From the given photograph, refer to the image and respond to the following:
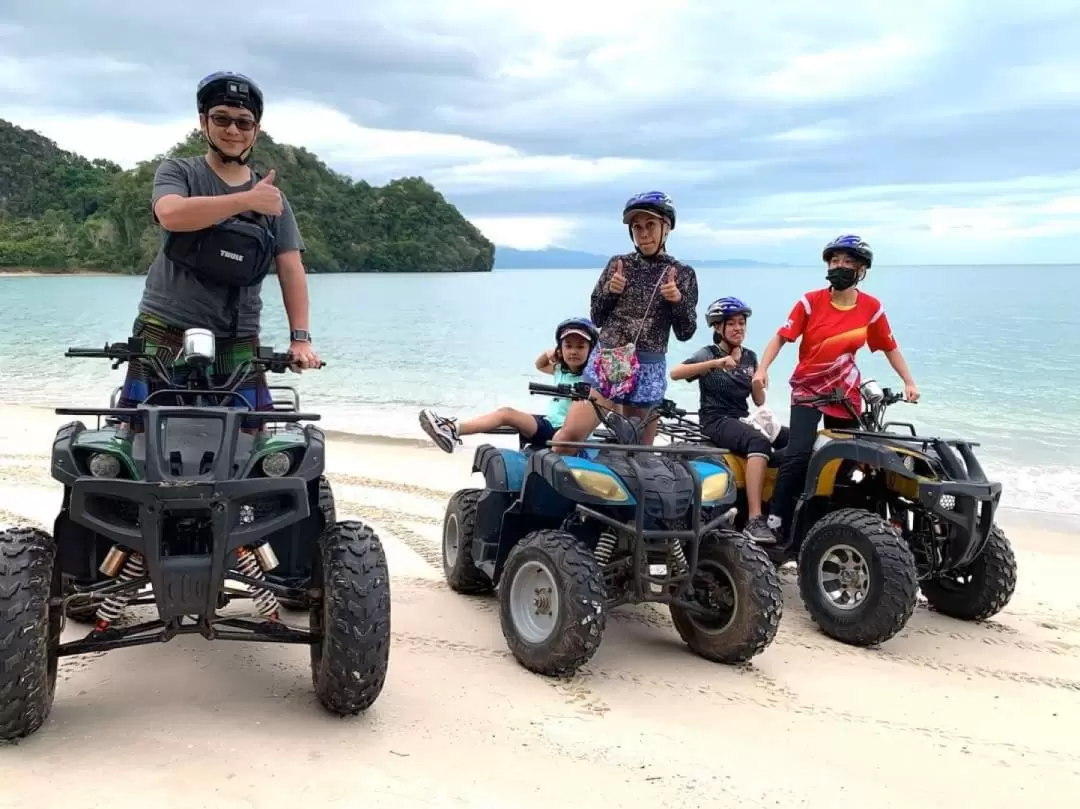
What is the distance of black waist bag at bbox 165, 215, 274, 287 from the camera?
3.46m

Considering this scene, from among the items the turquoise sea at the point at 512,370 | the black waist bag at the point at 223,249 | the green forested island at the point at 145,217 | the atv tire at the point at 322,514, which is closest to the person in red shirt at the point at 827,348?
the atv tire at the point at 322,514

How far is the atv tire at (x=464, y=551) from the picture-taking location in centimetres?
515

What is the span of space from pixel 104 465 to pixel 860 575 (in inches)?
140

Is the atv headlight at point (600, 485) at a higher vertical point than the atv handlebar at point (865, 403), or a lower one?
lower

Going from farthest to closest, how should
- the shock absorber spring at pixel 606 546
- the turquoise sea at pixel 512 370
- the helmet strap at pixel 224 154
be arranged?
the turquoise sea at pixel 512 370 → the shock absorber spring at pixel 606 546 → the helmet strap at pixel 224 154

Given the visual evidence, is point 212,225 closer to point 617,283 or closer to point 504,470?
point 504,470

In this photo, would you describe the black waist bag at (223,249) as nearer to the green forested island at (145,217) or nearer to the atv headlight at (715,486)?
the atv headlight at (715,486)

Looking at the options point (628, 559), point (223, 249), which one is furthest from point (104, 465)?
point (628, 559)

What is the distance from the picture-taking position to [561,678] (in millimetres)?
3941

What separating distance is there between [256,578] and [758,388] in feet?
11.5

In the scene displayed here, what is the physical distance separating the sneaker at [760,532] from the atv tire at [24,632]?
3655mm

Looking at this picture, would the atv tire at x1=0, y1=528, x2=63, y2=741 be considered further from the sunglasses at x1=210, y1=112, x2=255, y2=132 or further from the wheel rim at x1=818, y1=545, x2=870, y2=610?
the wheel rim at x1=818, y1=545, x2=870, y2=610

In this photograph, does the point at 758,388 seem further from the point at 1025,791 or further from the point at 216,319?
the point at 216,319

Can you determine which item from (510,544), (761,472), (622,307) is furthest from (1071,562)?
(510,544)
